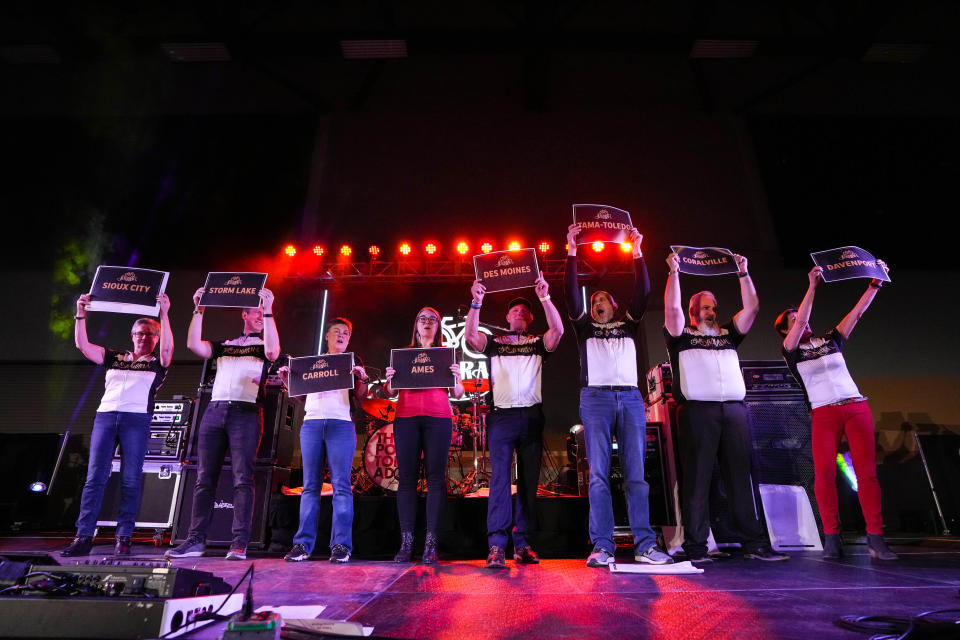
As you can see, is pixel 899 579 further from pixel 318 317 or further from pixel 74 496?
pixel 74 496

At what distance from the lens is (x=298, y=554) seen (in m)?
3.75

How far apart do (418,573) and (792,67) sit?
10.4m

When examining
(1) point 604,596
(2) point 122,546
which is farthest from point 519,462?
(2) point 122,546

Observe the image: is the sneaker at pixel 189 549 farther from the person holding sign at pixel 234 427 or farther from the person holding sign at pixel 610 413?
the person holding sign at pixel 610 413

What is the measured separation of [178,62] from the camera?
31.3 feet

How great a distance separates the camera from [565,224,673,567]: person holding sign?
11.0 feet

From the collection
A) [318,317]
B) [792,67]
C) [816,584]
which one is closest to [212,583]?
[816,584]

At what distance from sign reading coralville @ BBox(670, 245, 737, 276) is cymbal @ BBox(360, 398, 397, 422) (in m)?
3.49

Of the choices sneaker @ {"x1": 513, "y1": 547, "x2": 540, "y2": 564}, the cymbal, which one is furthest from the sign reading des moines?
sneaker @ {"x1": 513, "y1": 547, "x2": 540, "y2": 564}

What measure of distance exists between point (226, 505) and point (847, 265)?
214 inches

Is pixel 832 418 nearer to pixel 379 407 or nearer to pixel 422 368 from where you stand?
pixel 422 368

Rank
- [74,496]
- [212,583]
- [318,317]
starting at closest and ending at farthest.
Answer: [212,583] → [74,496] → [318,317]

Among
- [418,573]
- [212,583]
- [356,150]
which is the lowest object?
[418,573]

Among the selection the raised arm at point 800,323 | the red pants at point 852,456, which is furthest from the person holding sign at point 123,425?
the red pants at point 852,456
